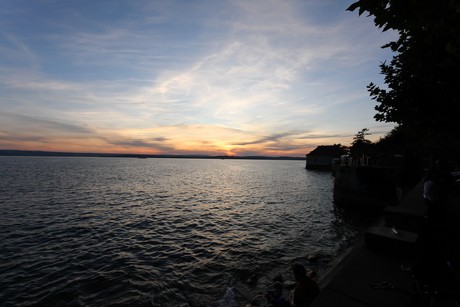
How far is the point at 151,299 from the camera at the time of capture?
9.51 meters

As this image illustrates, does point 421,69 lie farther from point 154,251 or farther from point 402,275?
point 154,251

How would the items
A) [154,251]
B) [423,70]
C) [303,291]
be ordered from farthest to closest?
[154,251]
[423,70]
[303,291]

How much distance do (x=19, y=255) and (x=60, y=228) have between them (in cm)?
497

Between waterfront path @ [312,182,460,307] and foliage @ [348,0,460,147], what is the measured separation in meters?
3.67

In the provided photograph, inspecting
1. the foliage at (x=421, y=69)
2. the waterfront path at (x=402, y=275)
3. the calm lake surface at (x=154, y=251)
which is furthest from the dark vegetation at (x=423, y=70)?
the calm lake surface at (x=154, y=251)

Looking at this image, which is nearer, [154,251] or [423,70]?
[423,70]

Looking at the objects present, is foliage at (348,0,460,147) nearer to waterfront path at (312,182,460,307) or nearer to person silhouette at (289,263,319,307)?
waterfront path at (312,182,460,307)

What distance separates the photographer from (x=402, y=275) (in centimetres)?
701

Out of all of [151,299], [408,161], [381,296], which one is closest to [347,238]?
[381,296]

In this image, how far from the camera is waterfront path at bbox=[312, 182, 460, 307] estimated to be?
4.75m

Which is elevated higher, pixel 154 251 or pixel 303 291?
pixel 303 291

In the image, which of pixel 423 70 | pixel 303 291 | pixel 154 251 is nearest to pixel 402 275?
pixel 303 291

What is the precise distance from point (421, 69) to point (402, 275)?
23.2ft

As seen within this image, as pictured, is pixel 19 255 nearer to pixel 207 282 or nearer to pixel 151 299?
pixel 151 299
